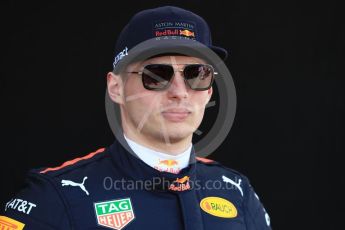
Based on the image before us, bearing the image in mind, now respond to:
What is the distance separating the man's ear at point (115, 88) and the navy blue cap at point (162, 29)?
51mm

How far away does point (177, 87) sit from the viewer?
252 centimetres

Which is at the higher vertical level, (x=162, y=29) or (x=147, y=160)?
(x=162, y=29)

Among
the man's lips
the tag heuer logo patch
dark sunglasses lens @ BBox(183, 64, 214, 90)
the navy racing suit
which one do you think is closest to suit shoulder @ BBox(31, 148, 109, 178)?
the navy racing suit

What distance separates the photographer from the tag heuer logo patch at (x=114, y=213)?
2.48 meters

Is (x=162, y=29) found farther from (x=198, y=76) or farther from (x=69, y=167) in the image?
(x=69, y=167)

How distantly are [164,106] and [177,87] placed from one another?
0.08 m

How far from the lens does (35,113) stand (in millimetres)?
3408

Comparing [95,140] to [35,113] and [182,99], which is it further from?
[182,99]

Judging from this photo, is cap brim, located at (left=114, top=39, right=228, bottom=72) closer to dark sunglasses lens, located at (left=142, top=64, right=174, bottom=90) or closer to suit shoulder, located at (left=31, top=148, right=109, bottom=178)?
dark sunglasses lens, located at (left=142, top=64, right=174, bottom=90)

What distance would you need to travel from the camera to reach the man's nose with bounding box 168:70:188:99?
2.51m

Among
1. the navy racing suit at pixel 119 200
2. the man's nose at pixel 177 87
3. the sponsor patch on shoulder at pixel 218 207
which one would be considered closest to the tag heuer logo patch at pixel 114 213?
the navy racing suit at pixel 119 200

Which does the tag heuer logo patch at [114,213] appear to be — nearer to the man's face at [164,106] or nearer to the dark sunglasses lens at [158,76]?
the man's face at [164,106]

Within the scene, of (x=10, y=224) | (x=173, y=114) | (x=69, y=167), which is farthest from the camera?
(x=69, y=167)

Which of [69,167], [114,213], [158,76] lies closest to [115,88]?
[158,76]
